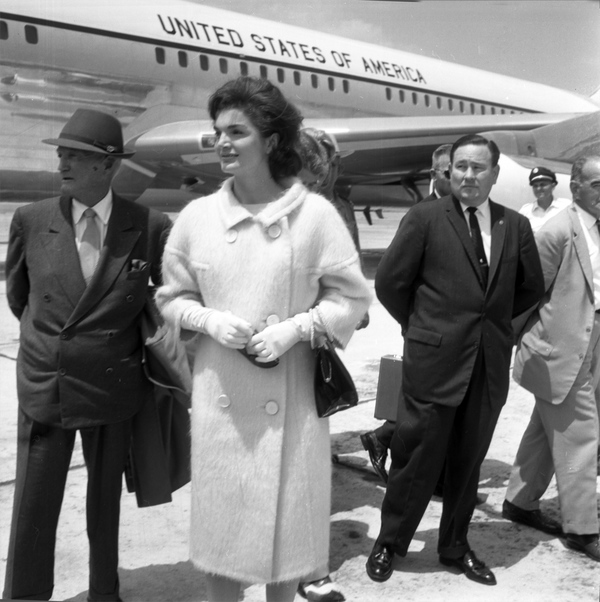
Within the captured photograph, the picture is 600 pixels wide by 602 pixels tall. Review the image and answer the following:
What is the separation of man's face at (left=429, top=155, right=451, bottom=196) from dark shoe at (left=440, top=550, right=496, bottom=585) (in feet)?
6.31

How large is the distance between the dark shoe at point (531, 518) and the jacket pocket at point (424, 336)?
3.49ft

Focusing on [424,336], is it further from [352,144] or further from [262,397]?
[352,144]

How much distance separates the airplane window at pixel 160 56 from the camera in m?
9.10

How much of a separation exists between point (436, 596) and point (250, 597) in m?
0.64

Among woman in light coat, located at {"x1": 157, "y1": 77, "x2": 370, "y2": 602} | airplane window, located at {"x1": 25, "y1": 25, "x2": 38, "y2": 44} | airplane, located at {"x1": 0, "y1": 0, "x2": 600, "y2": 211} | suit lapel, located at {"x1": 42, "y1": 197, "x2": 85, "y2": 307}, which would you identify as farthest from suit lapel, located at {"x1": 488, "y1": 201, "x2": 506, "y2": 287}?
airplane window, located at {"x1": 25, "y1": 25, "x2": 38, "y2": 44}

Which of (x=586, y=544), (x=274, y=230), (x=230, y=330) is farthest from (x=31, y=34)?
(x=586, y=544)

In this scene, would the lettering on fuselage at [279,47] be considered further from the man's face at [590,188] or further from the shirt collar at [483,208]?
the shirt collar at [483,208]

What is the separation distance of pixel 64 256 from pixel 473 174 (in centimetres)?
142

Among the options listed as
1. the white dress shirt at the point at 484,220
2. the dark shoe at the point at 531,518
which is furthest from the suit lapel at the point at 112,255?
the dark shoe at the point at 531,518

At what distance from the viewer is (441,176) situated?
404cm

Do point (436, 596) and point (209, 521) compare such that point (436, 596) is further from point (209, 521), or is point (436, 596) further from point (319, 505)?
point (209, 521)

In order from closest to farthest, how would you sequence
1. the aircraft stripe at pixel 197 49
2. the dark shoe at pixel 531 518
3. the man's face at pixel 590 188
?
the man's face at pixel 590 188
the dark shoe at pixel 531 518
the aircraft stripe at pixel 197 49

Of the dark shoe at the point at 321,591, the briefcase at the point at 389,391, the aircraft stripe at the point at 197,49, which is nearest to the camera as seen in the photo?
the dark shoe at the point at 321,591

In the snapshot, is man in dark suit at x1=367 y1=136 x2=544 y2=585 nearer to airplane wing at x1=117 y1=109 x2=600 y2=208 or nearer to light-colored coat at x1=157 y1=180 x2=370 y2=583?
light-colored coat at x1=157 y1=180 x2=370 y2=583
